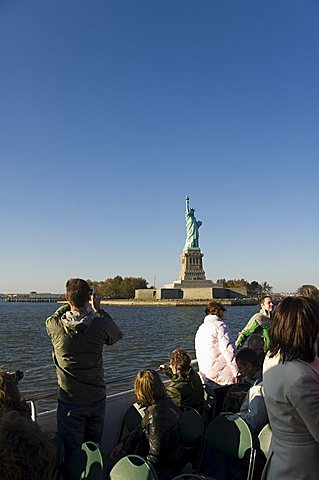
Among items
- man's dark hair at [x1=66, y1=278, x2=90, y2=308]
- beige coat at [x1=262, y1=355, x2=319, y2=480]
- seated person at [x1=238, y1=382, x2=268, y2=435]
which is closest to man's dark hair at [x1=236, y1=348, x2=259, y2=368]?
seated person at [x1=238, y1=382, x2=268, y2=435]

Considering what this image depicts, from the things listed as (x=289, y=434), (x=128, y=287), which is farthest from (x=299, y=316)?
(x=128, y=287)

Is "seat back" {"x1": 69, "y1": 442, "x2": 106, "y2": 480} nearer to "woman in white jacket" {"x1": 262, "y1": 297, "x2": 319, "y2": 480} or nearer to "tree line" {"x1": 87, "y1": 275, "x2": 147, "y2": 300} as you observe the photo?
"woman in white jacket" {"x1": 262, "y1": 297, "x2": 319, "y2": 480}

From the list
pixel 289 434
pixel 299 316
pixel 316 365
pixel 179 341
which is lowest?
pixel 179 341

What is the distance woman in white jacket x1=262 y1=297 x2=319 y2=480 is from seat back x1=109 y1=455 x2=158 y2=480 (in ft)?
2.21

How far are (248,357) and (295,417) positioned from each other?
238 cm

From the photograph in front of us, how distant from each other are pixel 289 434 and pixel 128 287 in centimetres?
10243

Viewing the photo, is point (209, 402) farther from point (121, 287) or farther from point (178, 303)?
point (121, 287)

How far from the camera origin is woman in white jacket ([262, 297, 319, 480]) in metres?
1.95

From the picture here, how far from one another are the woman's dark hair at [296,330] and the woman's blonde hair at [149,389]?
141cm

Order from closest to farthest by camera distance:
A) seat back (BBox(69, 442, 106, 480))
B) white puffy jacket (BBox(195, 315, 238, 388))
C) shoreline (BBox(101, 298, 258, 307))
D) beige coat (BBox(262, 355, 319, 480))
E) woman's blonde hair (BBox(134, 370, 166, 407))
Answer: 1. beige coat (BBox(262, 355, 319, 480))
2. seat back (BBox(69, 442, 106, 480))
3. woman's blonde hair (BBox(134, 370, 166, 407))
4. white puffy jacket (BBox(195, 315, 238, 388))
5. shoreline (BBox(101, 298, 258, 307))

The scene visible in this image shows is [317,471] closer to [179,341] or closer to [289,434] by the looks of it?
[289,434]

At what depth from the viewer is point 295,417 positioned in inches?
78.2

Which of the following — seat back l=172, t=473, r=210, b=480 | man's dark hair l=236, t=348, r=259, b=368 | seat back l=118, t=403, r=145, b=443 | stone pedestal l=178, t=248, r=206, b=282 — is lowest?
seat back l=118, t=403, r=145, b=443

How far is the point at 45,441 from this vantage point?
5.11 feet
